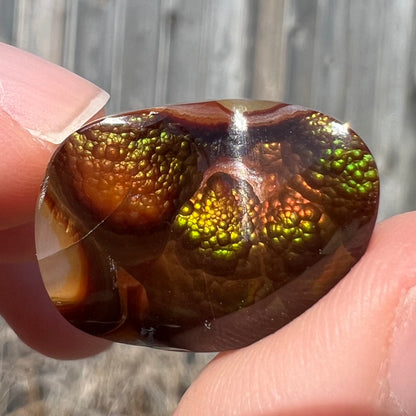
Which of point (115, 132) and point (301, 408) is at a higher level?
point (115, 132)

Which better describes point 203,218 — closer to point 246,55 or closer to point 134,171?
point 134,171

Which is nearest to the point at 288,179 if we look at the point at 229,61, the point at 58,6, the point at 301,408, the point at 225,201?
the point at 225,201

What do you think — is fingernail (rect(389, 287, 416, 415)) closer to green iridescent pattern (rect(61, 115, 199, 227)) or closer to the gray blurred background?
green iridescent pattern (rect(61, 115, 199, 227))

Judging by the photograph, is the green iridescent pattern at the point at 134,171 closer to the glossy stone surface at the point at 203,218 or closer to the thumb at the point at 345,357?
the glossy stone surface at the point at 203,218

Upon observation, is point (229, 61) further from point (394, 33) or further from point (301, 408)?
point (301, 408)

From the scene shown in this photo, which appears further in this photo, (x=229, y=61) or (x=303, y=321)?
(x=229, y=61)

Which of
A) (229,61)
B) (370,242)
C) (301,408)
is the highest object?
(229,61)
